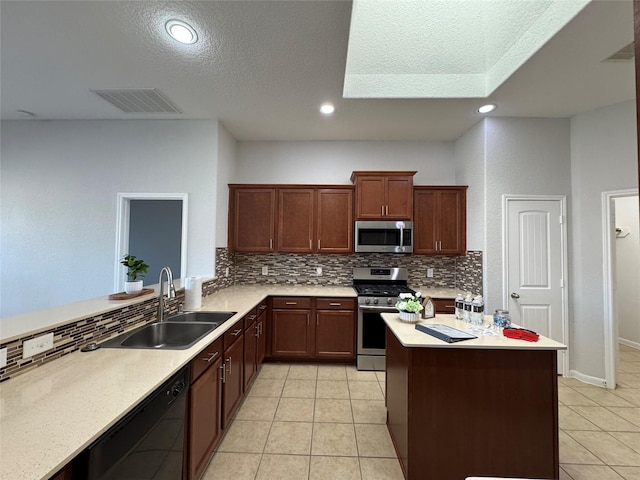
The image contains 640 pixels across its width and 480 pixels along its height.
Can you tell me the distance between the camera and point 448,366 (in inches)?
65.1

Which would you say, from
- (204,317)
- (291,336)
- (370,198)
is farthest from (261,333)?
(370,198)

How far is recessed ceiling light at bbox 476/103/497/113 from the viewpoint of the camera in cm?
299

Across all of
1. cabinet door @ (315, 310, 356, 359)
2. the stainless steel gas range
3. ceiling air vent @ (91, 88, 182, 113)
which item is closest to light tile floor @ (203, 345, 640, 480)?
the stainless steel gas range

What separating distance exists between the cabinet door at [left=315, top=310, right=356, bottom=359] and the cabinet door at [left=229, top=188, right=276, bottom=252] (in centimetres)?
126

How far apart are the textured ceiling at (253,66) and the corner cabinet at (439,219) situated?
2.73 ft

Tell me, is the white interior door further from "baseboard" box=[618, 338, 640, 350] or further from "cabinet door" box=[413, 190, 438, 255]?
"baseboard" box=[618, 338, 640, 350]

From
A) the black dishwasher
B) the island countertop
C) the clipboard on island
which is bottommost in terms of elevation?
the black dishwasher

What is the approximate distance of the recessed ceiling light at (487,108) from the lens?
2990 millimetres

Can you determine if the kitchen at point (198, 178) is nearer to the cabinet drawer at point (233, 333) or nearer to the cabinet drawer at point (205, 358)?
the cabinet drawer at point (233, 333)

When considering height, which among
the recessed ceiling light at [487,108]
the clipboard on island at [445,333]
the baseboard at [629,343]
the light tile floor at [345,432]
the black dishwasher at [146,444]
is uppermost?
the recessed ceiling light at [487,108]

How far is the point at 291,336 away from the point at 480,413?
7.13ft

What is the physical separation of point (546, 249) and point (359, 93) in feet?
9.20

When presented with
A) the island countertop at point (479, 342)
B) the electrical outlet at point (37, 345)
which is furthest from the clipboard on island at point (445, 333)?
the electrical outlet at point (37, 345)

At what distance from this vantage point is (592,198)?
304 centimetres
